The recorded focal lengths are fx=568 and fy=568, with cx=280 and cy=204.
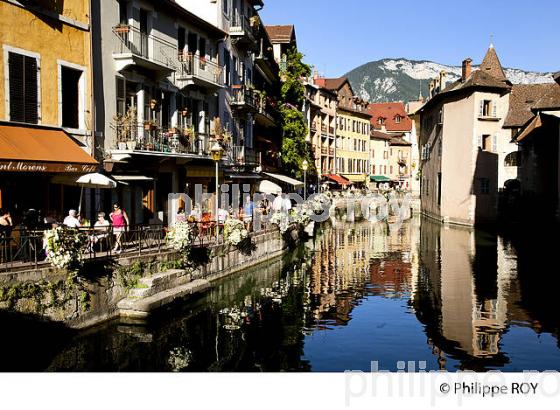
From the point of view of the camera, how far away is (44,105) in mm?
18094

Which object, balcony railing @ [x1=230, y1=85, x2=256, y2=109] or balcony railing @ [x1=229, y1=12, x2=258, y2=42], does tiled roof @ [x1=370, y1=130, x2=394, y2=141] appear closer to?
balcony railing @ [x1=229, y1=12, x2=258, y2=42]

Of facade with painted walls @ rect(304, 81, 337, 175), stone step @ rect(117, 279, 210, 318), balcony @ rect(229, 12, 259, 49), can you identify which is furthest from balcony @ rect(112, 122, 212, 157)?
facade with painted walls @ rect(304, 81, 337, 175)

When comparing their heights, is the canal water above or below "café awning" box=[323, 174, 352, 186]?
below

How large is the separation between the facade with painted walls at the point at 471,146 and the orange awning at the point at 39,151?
35.9 meters

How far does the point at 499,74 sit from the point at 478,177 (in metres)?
12.4

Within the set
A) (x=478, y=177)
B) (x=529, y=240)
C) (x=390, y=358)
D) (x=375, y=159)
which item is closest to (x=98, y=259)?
(x=390, y=358)

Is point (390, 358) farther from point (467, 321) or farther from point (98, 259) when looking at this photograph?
point (98, 259)

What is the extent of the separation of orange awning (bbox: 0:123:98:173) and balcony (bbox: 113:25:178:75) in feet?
14.4

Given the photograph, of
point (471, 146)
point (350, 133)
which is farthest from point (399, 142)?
point (471, 146)

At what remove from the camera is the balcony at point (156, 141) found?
21625 millimetres

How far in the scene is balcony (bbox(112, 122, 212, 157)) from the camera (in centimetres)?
2162

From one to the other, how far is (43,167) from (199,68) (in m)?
14.1

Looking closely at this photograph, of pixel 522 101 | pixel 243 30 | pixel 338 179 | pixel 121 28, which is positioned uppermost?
pixel 243 30

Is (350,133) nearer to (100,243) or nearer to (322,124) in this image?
(322,124)
